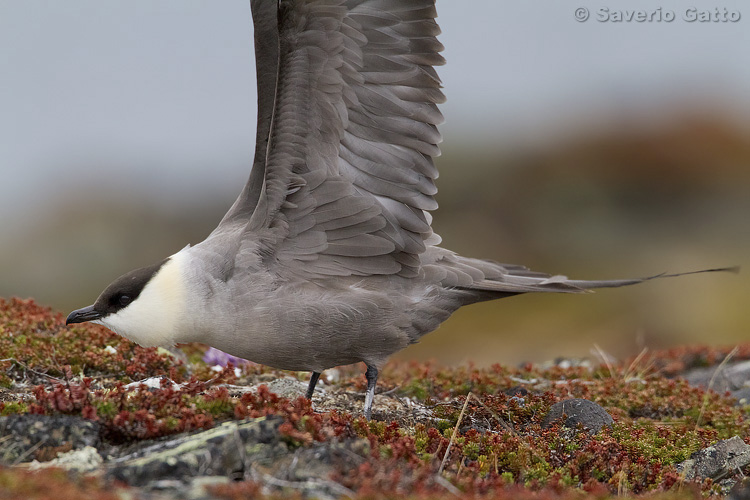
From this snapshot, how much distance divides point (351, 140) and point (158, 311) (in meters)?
1.67

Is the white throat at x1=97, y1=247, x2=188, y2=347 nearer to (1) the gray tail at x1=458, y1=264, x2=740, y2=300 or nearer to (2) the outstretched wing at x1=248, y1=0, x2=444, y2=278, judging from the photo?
(2) the outstretched wing at x1=248, y1=0, x2=444, y2=278

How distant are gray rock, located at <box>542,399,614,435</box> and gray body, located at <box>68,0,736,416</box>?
113cm

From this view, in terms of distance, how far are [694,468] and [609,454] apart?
558 mm

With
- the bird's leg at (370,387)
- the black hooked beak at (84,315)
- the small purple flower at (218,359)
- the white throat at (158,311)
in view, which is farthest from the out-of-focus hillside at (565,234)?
the black hooked beak at (84,315)

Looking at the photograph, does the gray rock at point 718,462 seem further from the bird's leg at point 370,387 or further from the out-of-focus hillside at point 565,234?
the out-of-focus hillside at point 565,234

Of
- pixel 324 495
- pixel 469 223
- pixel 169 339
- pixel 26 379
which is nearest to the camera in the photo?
pixel 324 495

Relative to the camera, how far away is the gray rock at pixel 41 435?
3836 millimetres

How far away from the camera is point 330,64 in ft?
16.3

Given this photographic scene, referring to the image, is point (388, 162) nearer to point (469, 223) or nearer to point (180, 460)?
point (180, 460)

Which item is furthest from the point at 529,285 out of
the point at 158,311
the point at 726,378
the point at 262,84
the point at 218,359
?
the point at 726,378

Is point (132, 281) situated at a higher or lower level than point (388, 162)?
lower

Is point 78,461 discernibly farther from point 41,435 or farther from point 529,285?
point 529,285

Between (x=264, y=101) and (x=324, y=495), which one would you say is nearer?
(x=324, y=495)

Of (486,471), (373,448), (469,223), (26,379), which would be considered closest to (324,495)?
(373,448)
